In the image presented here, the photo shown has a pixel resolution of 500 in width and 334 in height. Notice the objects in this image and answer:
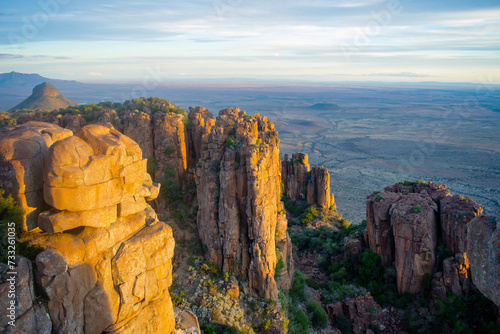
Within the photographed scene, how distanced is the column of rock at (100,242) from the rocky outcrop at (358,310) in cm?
2265

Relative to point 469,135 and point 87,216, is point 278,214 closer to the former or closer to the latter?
point 87,216

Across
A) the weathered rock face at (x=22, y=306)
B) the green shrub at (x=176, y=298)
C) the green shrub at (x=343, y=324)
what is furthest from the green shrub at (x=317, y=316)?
the weathered rock face at (x=22, y=306)

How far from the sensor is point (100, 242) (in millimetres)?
8922

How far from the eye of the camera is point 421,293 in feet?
96.2

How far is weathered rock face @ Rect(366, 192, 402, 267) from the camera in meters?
32.8

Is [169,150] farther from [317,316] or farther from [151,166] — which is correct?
[317,316]

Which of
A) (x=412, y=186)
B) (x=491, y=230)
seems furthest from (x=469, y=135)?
(x=491, y=230)

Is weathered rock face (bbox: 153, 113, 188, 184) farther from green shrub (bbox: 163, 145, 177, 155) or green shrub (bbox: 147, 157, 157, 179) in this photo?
green shrub (bbox: 147, 157, 157, 179)

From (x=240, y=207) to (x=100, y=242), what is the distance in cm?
1708

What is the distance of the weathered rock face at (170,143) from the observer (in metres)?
30.4

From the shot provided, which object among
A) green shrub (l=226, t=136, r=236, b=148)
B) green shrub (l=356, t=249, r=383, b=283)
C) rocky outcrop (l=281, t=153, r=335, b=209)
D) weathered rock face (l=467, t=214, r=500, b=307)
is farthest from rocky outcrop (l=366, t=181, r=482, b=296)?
weathered rock face (l=467, t=214, r=500, b=307)

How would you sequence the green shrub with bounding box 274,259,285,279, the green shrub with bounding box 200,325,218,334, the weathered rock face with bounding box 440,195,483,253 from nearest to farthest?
the green shrub with bounding box 200,325,218,334
the green shrub with bounding box 274,259,285,279
the weathered rock face with bounding box 440,195,483,253

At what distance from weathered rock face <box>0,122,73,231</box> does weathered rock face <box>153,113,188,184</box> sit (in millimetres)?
21401

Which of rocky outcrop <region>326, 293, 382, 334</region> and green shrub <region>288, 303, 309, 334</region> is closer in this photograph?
green shrub <region>288, 303, 309, 334</region>
